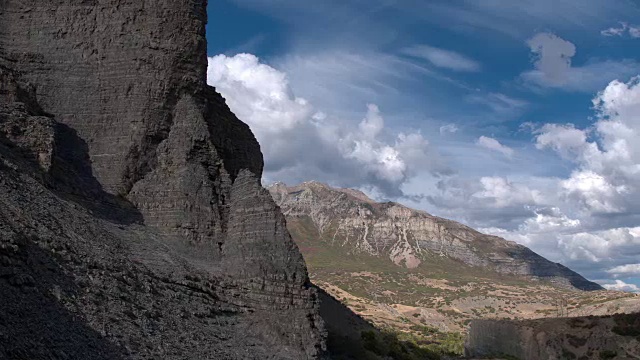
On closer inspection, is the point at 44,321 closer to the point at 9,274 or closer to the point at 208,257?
the point at 9,274

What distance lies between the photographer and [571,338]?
47.2 m

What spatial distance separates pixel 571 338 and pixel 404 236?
387 feet

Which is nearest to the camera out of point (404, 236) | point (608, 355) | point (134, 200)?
point (134, 200)

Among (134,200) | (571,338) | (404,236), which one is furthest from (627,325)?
(404,236)

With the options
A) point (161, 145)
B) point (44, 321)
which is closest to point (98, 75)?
point (161, 145)

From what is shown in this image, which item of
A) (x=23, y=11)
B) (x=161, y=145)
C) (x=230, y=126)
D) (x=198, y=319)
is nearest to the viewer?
(x=198, y=319)

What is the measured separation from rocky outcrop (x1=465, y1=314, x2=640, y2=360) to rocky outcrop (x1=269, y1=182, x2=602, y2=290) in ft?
313

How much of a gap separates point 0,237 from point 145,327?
4.46 m

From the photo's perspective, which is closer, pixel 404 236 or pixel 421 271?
pixel 421 271

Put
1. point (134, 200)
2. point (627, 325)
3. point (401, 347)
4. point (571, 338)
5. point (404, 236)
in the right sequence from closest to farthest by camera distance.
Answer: point (134, 200)
point (627, 325)
point (571, 338)
point (401, 347)
point (404, 236)

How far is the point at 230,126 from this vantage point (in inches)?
1240

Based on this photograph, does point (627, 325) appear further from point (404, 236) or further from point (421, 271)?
point (404, 236)

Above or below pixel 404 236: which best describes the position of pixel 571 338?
below

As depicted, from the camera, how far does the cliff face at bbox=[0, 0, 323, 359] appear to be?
53.6 ft
